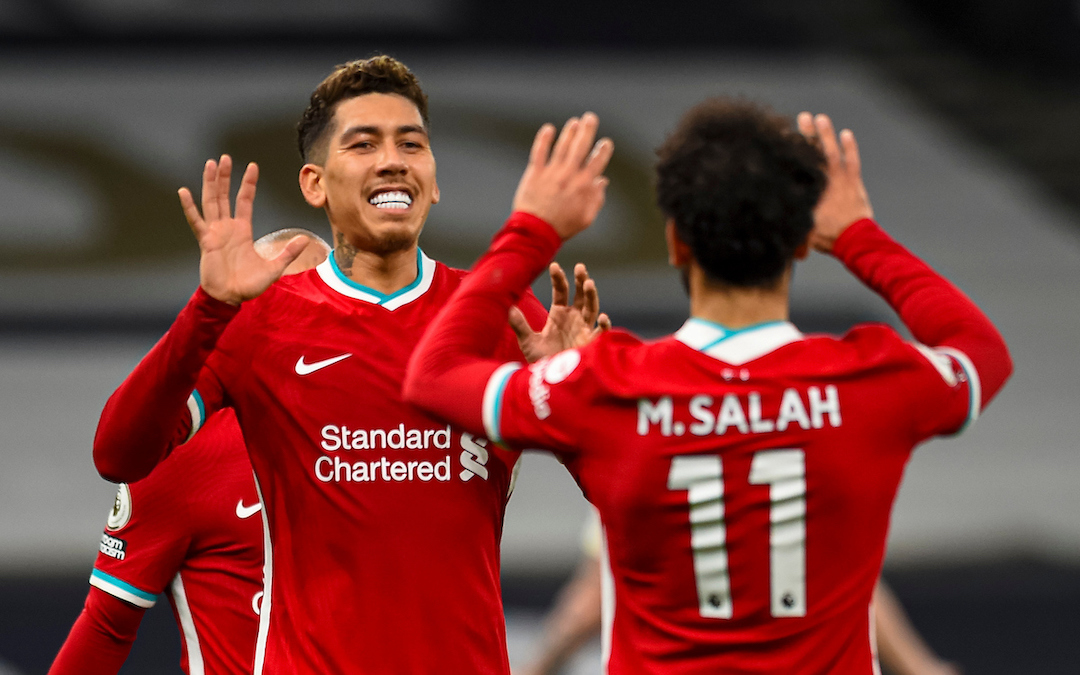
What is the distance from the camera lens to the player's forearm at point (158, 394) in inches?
103

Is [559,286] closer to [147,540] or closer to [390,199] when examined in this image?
[390,199]

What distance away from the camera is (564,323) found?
2.98m

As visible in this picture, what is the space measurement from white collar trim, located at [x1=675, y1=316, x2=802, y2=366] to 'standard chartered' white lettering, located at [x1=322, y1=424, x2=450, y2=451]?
2.76 ft

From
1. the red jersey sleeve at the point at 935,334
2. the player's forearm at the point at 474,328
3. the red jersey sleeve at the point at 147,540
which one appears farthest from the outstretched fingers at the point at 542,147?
the red jersey sleeve at the point at 147,540

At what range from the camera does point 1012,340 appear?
11.0 meters

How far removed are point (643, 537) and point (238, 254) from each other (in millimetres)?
985

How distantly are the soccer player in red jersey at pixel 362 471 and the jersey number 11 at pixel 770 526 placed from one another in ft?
2.49

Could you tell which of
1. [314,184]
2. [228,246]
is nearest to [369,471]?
[228,246]

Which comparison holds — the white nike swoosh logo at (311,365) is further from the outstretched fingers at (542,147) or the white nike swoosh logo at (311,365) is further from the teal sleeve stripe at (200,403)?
the outstretched fingers at (542,147)

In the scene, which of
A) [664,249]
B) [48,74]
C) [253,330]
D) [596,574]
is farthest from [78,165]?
[253,330]

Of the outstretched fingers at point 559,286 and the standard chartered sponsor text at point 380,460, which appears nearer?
the outstretched fingers at point 559,286

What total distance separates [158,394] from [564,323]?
2.90 feet

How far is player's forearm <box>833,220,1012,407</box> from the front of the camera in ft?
7.82

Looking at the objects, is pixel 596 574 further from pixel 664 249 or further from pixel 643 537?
pixel 664 249
